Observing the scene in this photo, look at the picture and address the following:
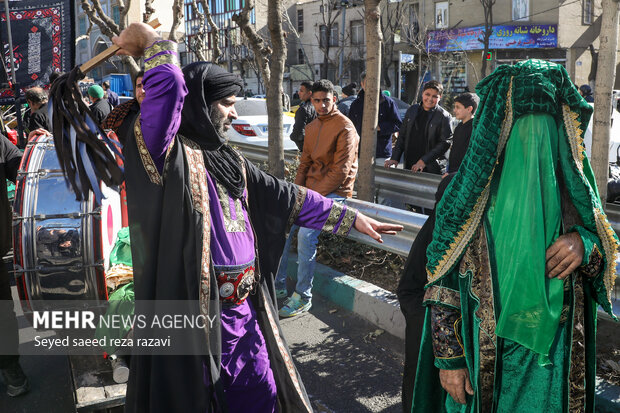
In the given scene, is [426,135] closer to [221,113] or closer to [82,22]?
[221,113]

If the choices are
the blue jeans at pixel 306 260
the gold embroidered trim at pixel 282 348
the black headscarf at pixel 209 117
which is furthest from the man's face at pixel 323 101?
the gold embroidered trim at pixel 282 348

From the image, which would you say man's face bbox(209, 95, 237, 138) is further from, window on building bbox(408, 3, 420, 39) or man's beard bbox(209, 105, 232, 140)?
window on building bbox(408, 3, 420, 39)

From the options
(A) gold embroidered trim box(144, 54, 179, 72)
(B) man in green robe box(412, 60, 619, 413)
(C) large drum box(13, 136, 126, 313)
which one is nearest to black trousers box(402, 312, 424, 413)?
(B) man in green robe box(412, 60, 619, 413)

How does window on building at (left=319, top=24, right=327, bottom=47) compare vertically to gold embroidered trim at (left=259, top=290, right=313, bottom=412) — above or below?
above

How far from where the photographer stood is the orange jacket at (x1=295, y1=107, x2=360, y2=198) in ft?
17.4

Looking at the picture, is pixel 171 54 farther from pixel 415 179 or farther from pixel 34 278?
pixel 415 179

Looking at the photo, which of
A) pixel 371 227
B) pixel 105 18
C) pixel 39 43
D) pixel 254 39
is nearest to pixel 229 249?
pixel 371 227

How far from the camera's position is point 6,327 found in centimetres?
396

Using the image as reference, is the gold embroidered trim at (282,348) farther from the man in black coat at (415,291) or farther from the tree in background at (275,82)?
the tree in background at (275,82)

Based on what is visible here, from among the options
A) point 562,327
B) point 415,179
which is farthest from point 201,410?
point 415,179

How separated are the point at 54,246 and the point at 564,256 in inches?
109

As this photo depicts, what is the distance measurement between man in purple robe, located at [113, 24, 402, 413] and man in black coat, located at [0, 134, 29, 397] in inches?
→ 76.9

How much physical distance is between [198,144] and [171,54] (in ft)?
1.24

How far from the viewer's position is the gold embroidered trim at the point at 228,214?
250cm
